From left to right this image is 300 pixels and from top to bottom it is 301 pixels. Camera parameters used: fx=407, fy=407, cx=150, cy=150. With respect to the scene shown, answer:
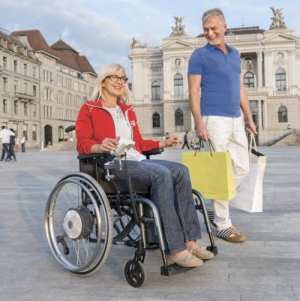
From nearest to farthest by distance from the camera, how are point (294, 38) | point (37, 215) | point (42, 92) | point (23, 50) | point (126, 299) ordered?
point (126, 299) < point (37, 215) < point (294, 38) < point (23, 50) < point (42, 92)

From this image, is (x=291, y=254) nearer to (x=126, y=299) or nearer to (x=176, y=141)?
(x=176, y=141)

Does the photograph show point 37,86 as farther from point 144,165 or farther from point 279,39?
point 144,165

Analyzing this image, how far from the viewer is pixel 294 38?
50062 millimetres

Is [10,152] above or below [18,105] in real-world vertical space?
below

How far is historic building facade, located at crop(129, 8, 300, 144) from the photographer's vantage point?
167 feet

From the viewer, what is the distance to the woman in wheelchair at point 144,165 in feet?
8.48

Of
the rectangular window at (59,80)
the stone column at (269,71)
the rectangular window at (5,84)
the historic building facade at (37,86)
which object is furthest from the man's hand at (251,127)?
the rectangular window at (59,80)

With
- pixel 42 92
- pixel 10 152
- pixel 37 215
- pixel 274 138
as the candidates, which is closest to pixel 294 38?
pixel 274 138

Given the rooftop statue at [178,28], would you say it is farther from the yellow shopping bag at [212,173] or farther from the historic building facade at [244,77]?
the yellow shopping bag at [212,173]

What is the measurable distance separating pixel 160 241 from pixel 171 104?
51.0 m

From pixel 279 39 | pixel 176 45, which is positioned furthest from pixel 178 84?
pixel 279 39

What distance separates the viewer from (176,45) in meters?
52.2

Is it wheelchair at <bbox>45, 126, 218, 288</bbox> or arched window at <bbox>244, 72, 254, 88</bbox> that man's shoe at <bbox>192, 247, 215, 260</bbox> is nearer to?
wheelchair at <bbox>45, 126, 218, 288</bbox>

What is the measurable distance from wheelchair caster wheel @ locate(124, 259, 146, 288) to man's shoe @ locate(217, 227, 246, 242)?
1.36 metres
